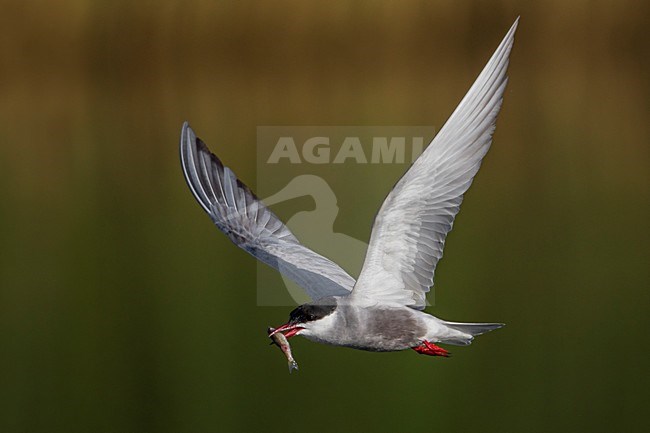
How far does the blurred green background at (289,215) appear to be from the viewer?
514 cm

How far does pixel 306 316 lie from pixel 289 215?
1.95 metres

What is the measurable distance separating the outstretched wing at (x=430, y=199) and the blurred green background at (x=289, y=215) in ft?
6.60

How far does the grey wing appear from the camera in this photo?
327cm

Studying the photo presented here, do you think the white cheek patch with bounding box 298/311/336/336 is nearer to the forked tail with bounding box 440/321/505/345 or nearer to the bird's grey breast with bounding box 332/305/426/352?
the bird's grey breast with bounding box 332/305/426/352

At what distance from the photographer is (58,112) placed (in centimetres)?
880

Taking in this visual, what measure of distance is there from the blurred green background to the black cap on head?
80.3 inches

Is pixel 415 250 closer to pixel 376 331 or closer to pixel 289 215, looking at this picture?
pixel 376 331

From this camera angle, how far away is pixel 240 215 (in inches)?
136

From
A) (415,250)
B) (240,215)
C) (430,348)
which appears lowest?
(430,348)

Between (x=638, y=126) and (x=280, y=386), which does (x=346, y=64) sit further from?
(x=280, y=386)

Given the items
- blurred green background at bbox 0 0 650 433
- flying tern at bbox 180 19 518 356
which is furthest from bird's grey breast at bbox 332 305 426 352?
blurred green background at bbox 0 0 650 433

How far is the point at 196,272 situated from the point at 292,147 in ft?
6.41

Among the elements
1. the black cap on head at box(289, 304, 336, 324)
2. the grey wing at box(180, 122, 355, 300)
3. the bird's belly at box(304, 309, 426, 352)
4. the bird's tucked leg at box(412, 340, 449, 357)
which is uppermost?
the grey wing at box(180, 122, 355, 300)

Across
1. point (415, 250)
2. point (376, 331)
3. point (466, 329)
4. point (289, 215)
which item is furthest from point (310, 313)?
point (289, 215)
